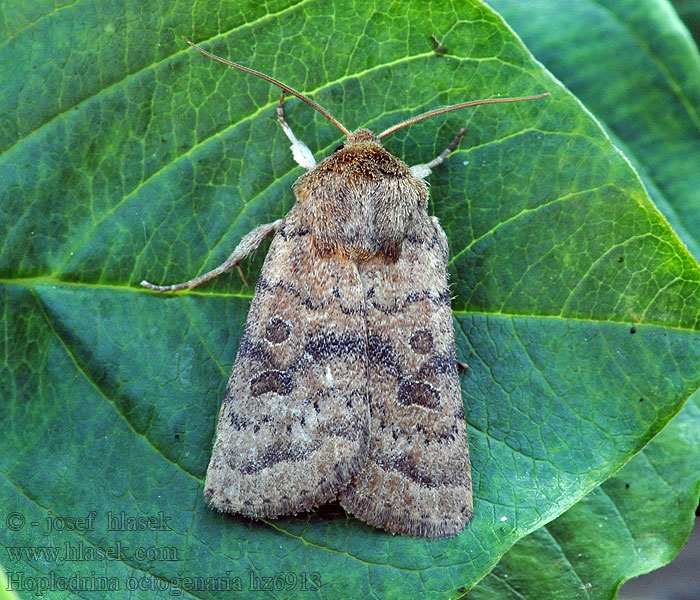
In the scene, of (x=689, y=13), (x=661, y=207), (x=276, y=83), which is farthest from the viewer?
(x=689, y=13)

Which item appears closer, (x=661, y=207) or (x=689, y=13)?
(x=661, y=207)

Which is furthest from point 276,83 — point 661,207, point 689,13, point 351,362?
point 689,13

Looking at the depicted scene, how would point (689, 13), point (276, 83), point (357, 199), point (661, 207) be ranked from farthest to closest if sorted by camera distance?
1. point (689, 13)
2. point (661, 207)
3. point (357, 199)
4. point (276, 83)

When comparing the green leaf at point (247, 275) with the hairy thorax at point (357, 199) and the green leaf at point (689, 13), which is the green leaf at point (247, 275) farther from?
the green leaf at point (689, 13)

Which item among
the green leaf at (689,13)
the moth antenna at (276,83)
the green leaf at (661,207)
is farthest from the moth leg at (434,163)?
the green leaf at (689,13)

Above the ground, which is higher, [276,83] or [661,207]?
[276,83]

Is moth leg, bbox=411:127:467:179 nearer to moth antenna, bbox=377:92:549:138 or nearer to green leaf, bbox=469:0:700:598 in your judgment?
moth antenna, bbox=377:92:549:138

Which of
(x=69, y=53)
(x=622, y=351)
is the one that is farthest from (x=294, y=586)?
(x=69, y=53)

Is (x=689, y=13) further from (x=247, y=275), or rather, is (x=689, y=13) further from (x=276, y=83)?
(x=247, y=275)
